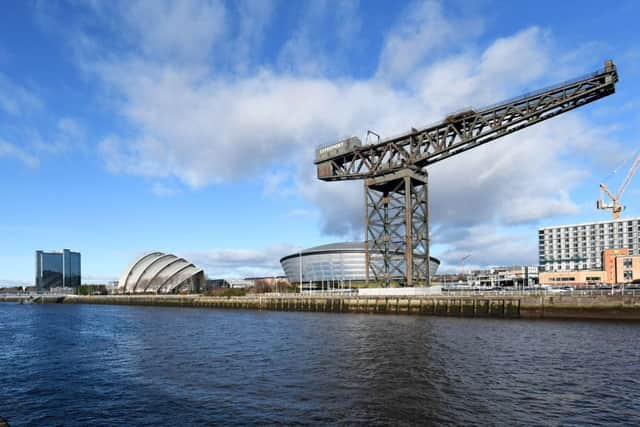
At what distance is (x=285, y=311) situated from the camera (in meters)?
71.1

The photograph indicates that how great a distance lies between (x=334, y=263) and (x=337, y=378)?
115m

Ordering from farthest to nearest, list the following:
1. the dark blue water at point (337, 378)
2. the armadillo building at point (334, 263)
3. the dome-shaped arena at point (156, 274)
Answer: the dome-shaped arena at point (156, 274)
the armadillo building at point (334, 263)
the dark blue water at point (337, 378)

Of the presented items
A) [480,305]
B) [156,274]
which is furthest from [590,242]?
[156,274]

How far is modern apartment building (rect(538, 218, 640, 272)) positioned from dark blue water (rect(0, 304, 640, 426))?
554 feet

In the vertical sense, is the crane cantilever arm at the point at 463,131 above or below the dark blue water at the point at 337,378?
above

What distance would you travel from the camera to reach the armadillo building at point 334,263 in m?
136

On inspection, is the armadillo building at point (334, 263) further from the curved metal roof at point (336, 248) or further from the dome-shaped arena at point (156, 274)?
the dome-shaped arena at point (156, 274)

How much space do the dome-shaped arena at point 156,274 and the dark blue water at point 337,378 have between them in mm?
101620

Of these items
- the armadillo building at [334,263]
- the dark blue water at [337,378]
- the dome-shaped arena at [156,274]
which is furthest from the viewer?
the dome-shaped arena at [156,274]

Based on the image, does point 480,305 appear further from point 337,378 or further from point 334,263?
point 334,263

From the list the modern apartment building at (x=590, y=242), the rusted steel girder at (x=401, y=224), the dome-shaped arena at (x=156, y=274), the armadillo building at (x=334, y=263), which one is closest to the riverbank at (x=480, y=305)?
the rusted steel girder at (x=401, y=224)

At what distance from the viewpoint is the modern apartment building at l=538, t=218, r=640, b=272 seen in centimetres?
17712

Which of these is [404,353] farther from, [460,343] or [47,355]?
[47,355]

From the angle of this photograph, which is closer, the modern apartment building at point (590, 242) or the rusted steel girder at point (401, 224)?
the rusted steel girder at point (401, 224)
